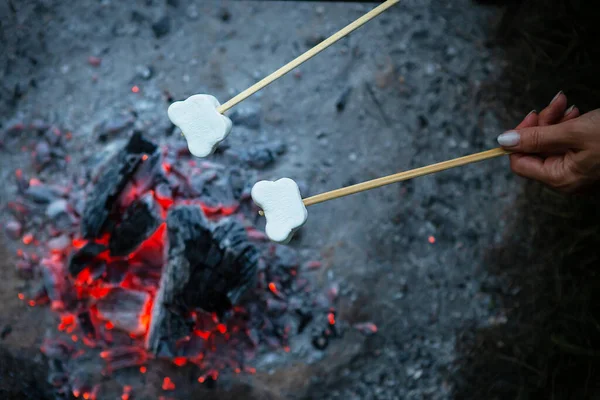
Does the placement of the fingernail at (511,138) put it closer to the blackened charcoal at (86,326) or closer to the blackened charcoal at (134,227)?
the blackened charcoal at (134,227)

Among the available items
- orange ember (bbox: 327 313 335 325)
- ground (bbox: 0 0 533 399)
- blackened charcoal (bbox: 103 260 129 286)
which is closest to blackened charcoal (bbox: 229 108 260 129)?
ground (bbox: 0 0 533 399)

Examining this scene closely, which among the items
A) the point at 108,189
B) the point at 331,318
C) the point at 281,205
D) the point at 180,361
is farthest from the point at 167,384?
the point at 281,205

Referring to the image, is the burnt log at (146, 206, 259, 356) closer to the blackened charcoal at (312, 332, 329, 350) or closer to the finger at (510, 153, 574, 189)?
the blackened charcoal at (312, 332, 329, 350)

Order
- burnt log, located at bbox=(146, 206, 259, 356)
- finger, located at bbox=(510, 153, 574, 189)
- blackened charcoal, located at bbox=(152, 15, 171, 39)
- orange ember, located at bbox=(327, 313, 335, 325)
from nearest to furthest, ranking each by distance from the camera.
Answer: finger, located at bbox=(510, 153, 574, 189) → burnt log, located at bbox=(146, 206, 259, 356) → orange ember, located at bbox=(327, 313, 335, 325) → blackened charcoal, located at bbox=(152, 15, 171, 39)

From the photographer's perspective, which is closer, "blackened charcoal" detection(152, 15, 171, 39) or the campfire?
the campfire

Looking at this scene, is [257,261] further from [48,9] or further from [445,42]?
[48,9]

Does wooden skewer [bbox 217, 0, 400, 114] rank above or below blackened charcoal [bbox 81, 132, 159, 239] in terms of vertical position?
above

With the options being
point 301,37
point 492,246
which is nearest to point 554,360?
point 492,246
